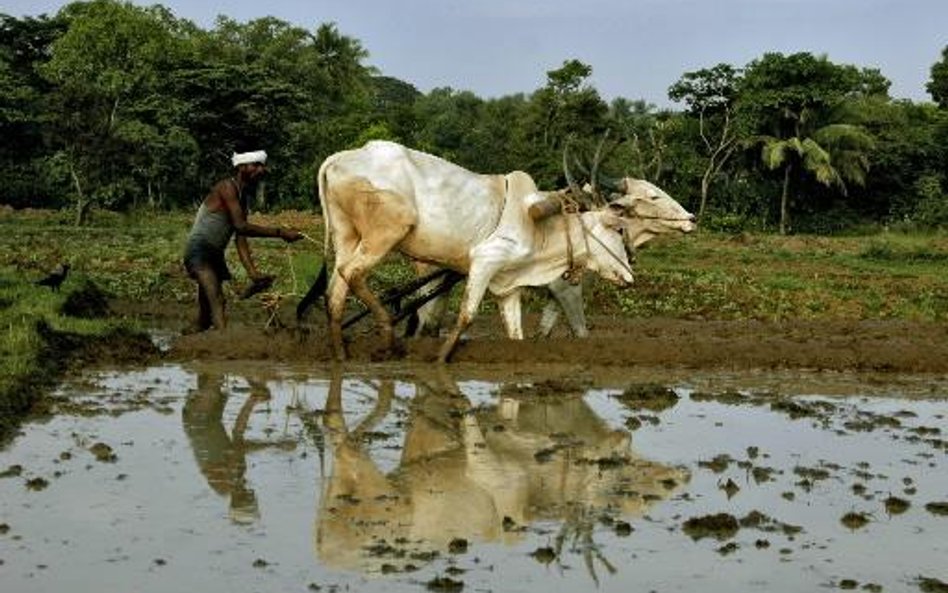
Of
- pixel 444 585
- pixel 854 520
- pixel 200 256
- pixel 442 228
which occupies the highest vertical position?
pixel 442 228

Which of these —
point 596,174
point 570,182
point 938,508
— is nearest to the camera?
point 938,508

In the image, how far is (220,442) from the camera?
29.9 feet

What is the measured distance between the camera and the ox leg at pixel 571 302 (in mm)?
14180

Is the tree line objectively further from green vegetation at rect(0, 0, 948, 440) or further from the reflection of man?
the reflection of man

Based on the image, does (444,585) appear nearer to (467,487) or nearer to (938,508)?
(467,487)

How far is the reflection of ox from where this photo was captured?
43.0ft

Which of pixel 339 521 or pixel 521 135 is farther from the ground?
pixel 521 135

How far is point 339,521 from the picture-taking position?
7.05 metres

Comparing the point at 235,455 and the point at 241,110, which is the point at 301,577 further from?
the point at 241,110

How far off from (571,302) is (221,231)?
11.3ft

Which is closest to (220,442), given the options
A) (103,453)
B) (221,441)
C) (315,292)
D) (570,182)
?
(221,441)

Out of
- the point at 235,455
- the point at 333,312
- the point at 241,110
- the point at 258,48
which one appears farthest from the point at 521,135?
the point at 235,455

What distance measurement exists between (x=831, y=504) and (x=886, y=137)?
4316cm

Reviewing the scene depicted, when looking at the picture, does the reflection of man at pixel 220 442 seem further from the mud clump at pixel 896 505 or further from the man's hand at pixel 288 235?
the mud clump at pixel 896 505
